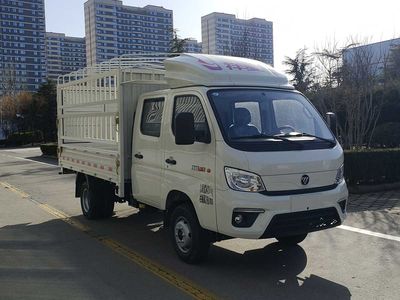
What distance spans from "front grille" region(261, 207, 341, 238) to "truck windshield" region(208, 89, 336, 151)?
0.76 meters

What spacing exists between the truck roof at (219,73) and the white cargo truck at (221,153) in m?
0.01

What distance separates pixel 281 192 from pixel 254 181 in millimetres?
349

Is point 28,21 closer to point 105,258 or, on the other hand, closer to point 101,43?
point 101,43

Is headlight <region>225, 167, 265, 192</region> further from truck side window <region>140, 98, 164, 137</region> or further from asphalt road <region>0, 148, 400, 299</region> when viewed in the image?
truck side window <region>140, 98, 164, 137</region>

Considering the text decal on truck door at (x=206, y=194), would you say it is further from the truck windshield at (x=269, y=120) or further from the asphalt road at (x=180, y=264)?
the asphalt road at (x=180, y=264)

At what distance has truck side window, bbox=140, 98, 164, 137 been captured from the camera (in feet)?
22.3

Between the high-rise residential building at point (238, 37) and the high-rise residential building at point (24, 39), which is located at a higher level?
the high-rise residential building at point (24, 39)

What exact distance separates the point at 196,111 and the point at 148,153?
4.08 ft

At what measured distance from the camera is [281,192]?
5.41 meters

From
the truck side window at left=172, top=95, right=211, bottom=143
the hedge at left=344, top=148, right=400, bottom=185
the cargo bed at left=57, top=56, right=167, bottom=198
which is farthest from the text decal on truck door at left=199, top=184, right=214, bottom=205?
the hedge at left=344, top=148, right=400, bottom=185

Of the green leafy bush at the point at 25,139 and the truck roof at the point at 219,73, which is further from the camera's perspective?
the green leafy bush at the point at 25,139

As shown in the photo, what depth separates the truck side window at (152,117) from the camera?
680cm

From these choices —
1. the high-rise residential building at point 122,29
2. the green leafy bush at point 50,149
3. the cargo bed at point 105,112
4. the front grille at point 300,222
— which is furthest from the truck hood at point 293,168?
the high-rise residential building at point 122,29

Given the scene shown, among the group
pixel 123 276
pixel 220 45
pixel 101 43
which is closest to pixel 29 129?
pixel 101 43
